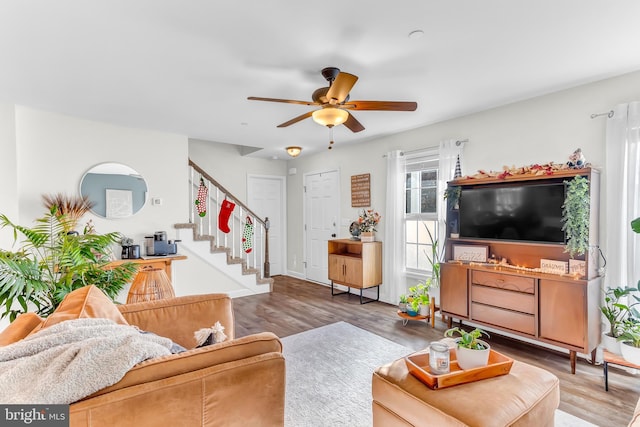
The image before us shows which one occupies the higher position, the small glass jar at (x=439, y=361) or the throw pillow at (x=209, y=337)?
the throw pillow at (x=209, y=337)

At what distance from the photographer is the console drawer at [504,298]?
2.91m

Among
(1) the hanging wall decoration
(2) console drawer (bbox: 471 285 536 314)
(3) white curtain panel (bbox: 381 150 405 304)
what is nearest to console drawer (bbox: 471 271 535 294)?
(2) console drawer (bbox: 471 285 536 314)

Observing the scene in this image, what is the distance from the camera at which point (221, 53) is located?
233 cm

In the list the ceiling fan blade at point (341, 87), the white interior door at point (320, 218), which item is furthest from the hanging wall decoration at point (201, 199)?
the ceiling fan blade at point (341, 87)

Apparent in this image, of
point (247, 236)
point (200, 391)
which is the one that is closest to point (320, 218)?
point (247, 236)

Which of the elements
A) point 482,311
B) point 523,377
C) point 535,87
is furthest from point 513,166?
point 523,377

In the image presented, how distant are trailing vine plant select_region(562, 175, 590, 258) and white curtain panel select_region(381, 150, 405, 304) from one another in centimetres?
201

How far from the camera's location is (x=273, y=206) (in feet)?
22.0

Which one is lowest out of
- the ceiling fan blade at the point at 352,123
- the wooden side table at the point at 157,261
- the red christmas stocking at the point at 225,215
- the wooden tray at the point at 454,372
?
the wooden tray at the point at 454,372

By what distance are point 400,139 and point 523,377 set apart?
3487 mm

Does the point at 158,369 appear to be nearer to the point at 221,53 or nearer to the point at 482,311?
the point at 221,53

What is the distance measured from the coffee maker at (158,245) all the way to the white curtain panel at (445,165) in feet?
11.5

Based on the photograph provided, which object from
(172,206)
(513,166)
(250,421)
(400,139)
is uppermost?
(400,139)

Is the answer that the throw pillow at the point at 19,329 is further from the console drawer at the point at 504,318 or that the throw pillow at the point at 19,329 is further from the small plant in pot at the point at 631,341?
the small plant in pot at the point at 631,341
